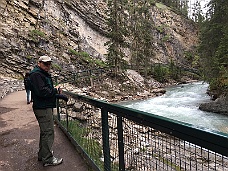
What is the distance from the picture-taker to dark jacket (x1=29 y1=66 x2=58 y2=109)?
12.9 ft

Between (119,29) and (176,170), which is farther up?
(119,29)

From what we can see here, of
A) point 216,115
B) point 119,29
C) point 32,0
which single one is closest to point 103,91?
point 119,29

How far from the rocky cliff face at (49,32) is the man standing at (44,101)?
2243cm

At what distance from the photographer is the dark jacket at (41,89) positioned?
154 inches

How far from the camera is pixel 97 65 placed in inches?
1383

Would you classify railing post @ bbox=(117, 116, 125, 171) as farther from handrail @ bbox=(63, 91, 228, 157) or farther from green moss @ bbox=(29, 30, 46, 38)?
green moss @ bbox=(29, 30, 46, 38)

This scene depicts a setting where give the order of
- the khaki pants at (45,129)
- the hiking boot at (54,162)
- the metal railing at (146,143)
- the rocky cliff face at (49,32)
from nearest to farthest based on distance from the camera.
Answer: the metal railing at (146,143), the khaki pants at (45,129), the hiking boot at (54,162), the rocky cliff face at (49,32)

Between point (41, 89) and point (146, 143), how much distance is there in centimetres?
206

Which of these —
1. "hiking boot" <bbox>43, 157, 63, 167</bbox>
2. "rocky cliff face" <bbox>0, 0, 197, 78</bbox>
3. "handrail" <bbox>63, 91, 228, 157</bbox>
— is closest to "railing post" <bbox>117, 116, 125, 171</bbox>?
"handrail" <bbox>63, 91, 228, 157</bbox>

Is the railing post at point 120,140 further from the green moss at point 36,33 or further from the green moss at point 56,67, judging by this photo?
the green moss at point 36,33

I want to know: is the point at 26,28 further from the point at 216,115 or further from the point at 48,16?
the point at 216,115

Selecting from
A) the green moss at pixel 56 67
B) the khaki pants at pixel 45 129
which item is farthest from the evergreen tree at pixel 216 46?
the green moss at pixel 56 67

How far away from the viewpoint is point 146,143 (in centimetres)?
291

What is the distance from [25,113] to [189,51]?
5779 centimetres
